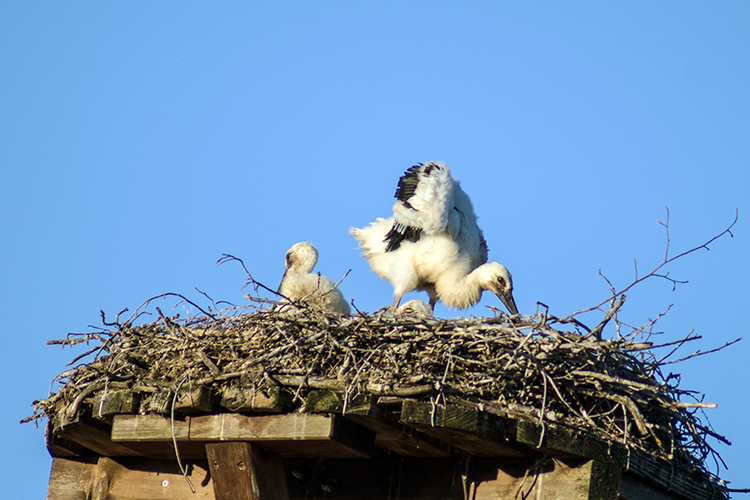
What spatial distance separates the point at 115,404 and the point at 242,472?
601mm

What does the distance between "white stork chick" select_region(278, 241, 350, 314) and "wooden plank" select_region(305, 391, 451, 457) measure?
168cm

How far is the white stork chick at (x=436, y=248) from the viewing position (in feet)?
23.0

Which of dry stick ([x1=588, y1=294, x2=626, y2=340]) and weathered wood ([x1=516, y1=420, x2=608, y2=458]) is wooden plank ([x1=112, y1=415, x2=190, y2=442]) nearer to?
weathered wood ([x1=516, y1=420, x2=608, y2=458])

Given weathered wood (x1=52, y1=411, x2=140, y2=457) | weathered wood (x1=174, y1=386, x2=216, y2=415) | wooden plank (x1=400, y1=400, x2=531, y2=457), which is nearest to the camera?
wooden plank (x1=400, y1=400, x2=531, y2=457)

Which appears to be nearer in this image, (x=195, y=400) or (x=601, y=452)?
(x=601, y=452)

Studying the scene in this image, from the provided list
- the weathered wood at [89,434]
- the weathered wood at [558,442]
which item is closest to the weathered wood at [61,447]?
the weathered wood at [89,434]

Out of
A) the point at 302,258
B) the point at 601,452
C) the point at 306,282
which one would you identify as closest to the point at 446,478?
the point at 601,452

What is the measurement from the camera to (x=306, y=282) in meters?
6.62

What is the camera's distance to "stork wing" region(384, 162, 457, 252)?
275 inches

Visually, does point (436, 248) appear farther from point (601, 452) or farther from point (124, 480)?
point (601, 452)

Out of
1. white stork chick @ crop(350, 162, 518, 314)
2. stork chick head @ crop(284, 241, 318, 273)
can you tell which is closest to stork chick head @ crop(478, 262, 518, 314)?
white stork chick @ crop(350, 162, 518, 314)

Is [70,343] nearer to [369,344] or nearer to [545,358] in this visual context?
[369,344]

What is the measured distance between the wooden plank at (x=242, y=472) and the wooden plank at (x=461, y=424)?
66cm

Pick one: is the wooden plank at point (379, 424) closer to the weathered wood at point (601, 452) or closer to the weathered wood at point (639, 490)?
the weathered wood at point (601, 452)
